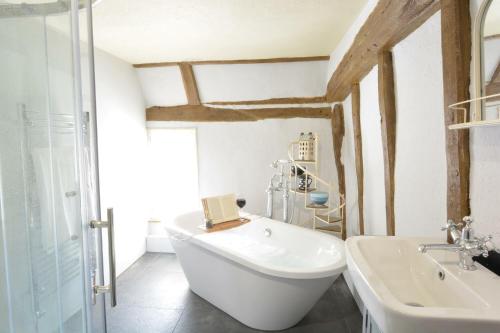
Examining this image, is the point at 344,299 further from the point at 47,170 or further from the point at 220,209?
the point at 47,170

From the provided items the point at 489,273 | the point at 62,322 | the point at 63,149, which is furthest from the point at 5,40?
the point at 489,273

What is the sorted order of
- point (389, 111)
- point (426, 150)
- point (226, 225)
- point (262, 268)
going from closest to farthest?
point (426, 150)
point (389, 111)
point (262, 268)
point (226, 225)

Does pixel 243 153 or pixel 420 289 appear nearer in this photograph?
pixel 420 289

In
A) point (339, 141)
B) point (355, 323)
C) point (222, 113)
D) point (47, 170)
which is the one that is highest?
point (222, 113)

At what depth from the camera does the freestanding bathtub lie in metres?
2.07

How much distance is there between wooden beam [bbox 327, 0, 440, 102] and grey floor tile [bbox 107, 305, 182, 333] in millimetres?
2585

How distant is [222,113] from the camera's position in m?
3.90

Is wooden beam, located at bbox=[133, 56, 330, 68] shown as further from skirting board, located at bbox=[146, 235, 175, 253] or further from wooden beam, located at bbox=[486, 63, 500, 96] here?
wooden beam, located at bbox=[486, 63, 500, 96]

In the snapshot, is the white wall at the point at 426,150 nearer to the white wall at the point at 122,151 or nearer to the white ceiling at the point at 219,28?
the white ceiling at the point at 219,28

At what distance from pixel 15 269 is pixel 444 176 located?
5.60ft

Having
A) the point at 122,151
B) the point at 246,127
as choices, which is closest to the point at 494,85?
the point at 246,127

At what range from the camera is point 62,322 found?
3.13 ft

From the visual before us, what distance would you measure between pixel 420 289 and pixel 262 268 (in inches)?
41.3

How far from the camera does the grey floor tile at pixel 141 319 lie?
2365 mm
